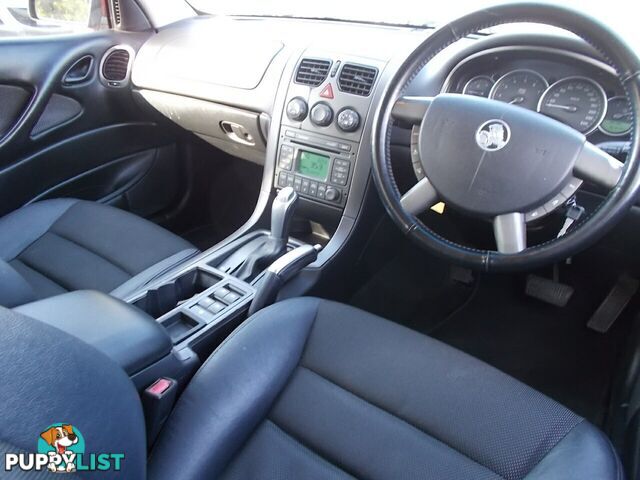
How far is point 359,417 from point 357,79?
0.93m

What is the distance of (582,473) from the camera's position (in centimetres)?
80

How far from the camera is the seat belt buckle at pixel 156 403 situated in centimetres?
82

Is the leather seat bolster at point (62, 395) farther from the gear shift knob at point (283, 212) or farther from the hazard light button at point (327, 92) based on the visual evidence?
the hazard light button at point (327, 92)

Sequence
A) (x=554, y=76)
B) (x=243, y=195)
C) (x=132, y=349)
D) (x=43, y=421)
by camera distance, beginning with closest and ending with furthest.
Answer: (x=43, y=421)
(x=132, y=349)
(x=554, y=76)
(x=243, y=195)

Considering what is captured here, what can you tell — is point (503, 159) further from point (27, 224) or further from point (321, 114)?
point (27, 224)

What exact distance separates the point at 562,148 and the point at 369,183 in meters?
0.56

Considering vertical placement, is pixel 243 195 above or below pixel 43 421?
below

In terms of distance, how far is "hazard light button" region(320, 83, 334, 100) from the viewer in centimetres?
149

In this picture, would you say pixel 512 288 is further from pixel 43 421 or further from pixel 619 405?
pixel 43 421

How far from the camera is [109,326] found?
0.80 metres

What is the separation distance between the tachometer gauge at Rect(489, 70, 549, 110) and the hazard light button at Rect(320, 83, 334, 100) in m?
0.46

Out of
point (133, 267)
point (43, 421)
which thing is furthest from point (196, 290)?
point (43, 421)

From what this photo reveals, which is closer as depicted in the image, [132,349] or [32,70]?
[132,349]

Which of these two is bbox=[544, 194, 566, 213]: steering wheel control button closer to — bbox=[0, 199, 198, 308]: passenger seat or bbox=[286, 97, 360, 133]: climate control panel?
bbox=[286, 97, 360, 133]: climate control panel
